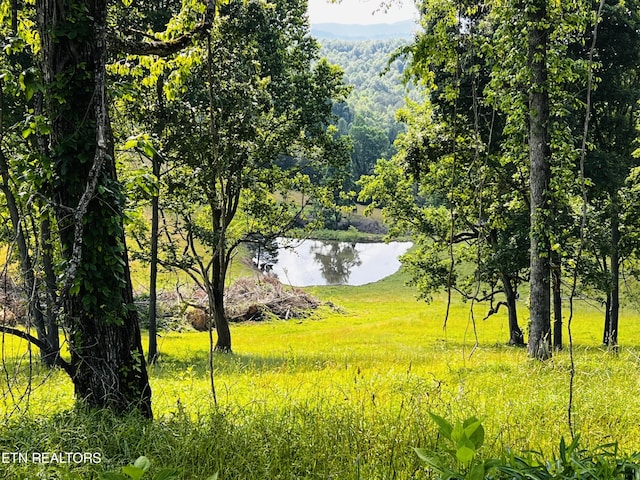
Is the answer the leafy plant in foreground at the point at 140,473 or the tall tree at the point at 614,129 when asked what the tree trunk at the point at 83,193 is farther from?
the tall tree at the point at 614,129

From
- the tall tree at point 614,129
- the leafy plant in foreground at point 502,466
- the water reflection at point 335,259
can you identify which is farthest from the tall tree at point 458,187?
the water reflection at point 335,259

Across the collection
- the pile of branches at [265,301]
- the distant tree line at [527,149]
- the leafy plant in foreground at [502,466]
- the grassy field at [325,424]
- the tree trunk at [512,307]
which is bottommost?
the pile of branches at [265,301]

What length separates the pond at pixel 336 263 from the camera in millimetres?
48581

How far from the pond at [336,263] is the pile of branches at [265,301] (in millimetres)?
9174

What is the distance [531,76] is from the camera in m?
8.98

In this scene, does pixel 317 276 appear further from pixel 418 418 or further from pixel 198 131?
pixel 418 418

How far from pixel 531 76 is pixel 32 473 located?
9.22 metres

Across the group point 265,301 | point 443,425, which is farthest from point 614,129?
point 265,301

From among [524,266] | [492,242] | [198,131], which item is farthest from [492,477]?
[492,242]

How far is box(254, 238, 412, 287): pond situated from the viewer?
48581 millimetres

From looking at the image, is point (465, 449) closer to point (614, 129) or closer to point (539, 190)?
point (539, 190)

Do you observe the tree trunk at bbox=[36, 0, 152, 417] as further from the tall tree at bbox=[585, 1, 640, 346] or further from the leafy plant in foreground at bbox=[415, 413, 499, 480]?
the tall tree at bbox=[585, 1, 640, 346]

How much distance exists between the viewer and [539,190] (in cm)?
941

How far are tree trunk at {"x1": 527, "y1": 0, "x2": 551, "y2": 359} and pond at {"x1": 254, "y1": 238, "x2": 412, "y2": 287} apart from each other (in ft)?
111
